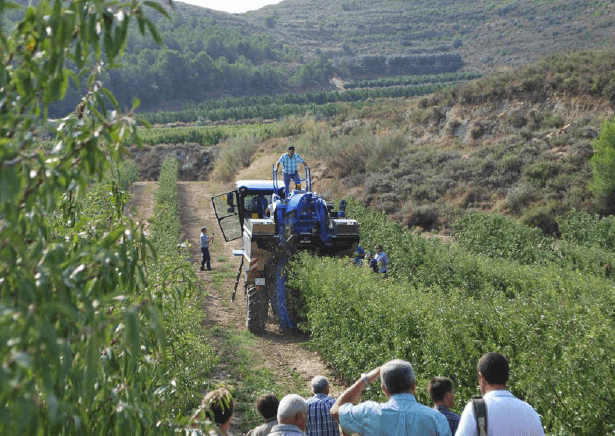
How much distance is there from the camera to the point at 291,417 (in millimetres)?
4355

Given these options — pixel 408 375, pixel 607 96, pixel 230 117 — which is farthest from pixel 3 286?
pixel 230 117

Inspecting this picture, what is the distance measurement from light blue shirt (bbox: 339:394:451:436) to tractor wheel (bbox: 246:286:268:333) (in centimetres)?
790

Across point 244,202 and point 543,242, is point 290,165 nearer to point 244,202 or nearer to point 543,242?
point 244,202

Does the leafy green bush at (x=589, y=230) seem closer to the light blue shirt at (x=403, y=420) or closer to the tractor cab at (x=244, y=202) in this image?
the tractor cab at (x=244, y=202)

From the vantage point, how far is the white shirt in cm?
379

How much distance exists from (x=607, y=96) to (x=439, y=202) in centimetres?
985

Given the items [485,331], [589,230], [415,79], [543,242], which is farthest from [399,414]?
[415,79]

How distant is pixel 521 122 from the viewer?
99.9 feet

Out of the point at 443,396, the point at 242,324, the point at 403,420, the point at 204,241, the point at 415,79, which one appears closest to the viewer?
the point at 403,420

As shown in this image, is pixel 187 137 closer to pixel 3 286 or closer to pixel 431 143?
pixel 431 143

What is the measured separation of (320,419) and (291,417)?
115cm

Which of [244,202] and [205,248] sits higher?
[244,202]

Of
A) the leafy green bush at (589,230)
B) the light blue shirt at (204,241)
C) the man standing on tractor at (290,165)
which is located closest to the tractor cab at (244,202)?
the man standing on tractor at (290,165)

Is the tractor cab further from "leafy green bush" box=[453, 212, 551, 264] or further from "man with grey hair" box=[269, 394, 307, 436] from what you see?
"man with grey hair" box=[269, 394, 307, 436]
